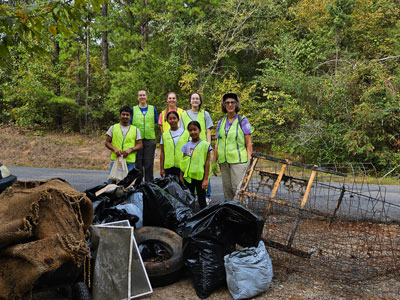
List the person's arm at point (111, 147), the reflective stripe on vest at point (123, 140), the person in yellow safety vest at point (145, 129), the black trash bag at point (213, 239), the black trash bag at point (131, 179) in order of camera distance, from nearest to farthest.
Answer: the black trash bag at point (213, 239)
the black trash bag at point (131, 179)
the person's arm at point (111, 147)
the reflective stripe on vest at point (123, 140)
the person in yellow safety vest at point (145, 129)

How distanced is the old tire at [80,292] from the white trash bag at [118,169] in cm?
253

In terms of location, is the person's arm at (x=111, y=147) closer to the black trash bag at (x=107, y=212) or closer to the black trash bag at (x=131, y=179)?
the black trash bag at (x=131, y=179)

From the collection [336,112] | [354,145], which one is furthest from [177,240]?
[336,112]

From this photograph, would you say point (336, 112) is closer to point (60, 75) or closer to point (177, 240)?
point (177, 240)

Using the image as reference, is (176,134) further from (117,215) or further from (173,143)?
(117,215)

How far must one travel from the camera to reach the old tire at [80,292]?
2.54 metres

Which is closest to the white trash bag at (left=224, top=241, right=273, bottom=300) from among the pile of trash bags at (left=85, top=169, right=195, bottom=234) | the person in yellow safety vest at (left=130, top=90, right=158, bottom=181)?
the pile of trash bags at (left=85, top=169, right=195, bottom=234)

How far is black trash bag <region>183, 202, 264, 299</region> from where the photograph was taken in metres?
3.04

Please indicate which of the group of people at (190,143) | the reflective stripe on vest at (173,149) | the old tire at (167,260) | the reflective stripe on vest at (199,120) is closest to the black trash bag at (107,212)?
the old tire at (167,260)

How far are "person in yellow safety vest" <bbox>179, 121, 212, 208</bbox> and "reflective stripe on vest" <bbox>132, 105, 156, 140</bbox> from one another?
46.5 inches

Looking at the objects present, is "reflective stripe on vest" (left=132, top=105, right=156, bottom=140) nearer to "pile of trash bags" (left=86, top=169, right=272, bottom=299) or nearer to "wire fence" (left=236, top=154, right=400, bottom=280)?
"pile of trash bags" (left=86, top=169, right=272, bottom=299)

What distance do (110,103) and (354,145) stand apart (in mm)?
10812

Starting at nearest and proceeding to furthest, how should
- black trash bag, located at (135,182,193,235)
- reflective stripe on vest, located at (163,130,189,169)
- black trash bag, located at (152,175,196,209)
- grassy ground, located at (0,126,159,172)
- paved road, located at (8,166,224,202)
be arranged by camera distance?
black trash bag, located at (135,182,193,235) < black trash bag, located at (152,175,196,209) < reflective stripe on vest, located at (163,130,189,169) < paved road, located at (8,166,224,202) < grassy ground, located at (0,126,159,172)

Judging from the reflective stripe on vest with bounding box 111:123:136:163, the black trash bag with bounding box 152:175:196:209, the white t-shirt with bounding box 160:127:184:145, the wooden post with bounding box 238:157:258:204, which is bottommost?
the black trash bag with bounding box 152:175:196:209
